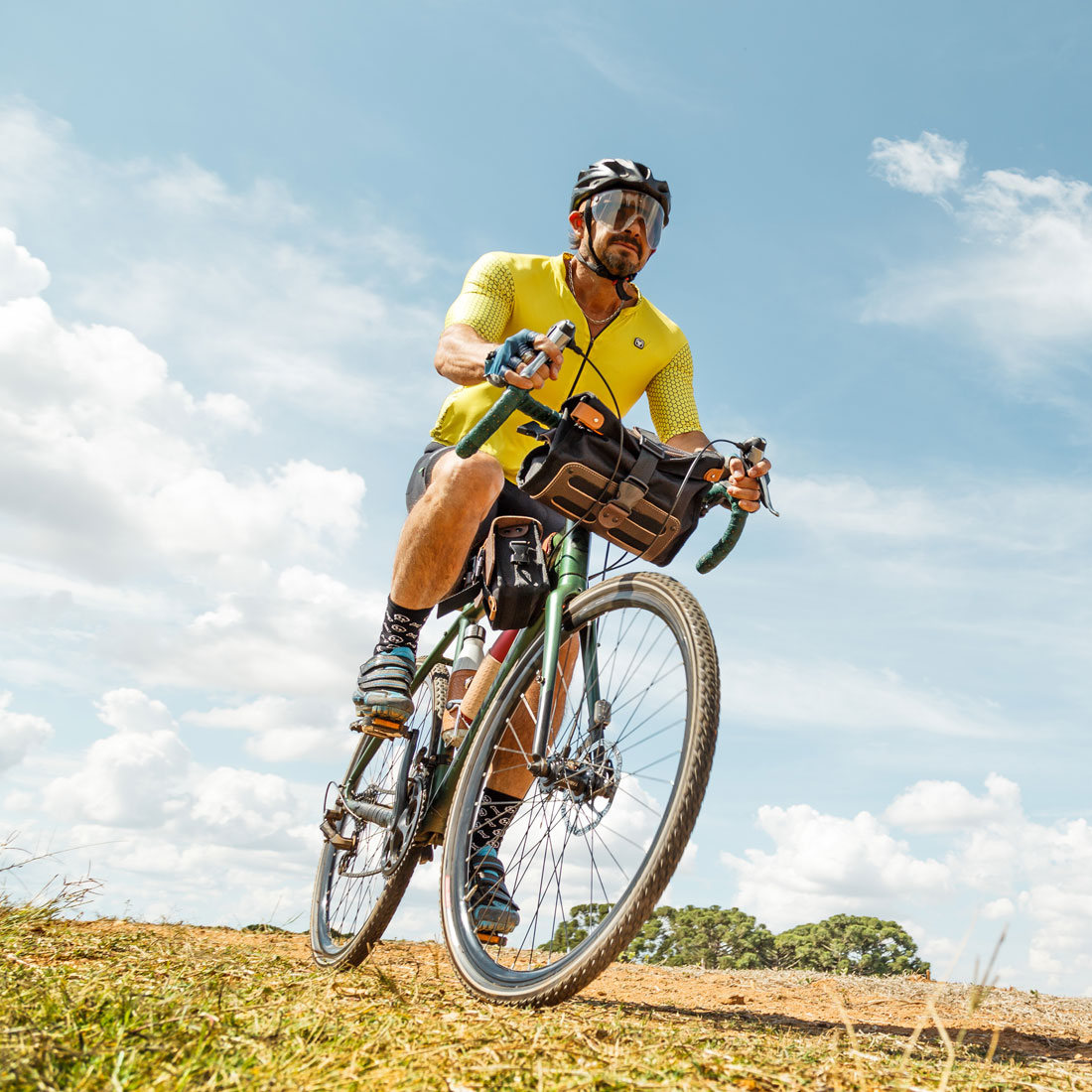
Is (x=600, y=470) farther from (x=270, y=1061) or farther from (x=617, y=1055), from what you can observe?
(x=270, y=1061)

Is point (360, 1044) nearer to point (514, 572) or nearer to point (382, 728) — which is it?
point (514, 572)

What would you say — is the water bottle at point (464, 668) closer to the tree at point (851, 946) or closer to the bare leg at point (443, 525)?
the bare leg at point (443, 525)

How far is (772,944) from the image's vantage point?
23.1 feet

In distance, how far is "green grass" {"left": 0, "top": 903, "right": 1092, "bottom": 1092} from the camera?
136cm

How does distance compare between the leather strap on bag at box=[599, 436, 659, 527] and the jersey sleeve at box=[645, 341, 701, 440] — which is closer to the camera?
the leather strap on bag at box=[599, 436, 659, 527]

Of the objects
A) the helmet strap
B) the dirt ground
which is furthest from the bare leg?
the dirt ground

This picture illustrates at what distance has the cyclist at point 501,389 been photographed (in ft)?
10.7

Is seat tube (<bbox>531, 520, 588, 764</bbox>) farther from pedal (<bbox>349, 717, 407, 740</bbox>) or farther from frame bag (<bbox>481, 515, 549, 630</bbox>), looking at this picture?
pedal (<bbox>349, 717, 407, 740</bbox>)

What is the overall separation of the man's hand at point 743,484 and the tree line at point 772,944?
13.1ft

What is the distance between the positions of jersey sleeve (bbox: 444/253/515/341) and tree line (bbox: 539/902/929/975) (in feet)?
14.0

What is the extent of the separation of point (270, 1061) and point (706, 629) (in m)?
1.52

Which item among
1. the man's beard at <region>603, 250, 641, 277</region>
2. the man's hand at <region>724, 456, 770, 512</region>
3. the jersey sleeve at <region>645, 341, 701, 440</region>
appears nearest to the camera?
the man's hand at <region>724, 456, 770, 512</region>

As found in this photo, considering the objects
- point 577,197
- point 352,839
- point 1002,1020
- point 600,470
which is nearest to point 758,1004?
point 1002,1020

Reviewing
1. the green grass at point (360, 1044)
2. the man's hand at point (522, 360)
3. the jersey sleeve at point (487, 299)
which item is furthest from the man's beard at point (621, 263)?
the green grass at point (360, 1044)
